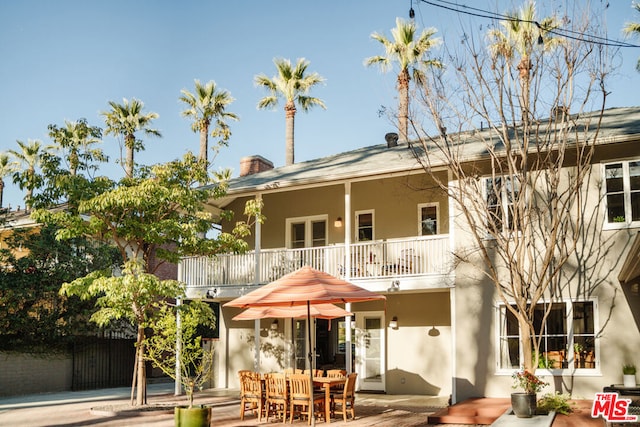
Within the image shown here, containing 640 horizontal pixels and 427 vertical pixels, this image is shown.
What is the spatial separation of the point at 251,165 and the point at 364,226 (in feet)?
22.5

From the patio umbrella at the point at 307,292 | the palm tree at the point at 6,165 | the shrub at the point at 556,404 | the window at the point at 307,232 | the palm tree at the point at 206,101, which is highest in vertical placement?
the palm tree at the point at 206,101

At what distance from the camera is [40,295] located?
19.6 metres

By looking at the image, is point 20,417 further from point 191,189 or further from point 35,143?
point 35,143

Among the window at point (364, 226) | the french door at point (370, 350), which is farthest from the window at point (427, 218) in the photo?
the french door at point (370, 350)

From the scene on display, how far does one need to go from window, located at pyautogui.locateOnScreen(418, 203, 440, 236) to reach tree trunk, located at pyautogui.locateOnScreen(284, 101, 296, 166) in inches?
569

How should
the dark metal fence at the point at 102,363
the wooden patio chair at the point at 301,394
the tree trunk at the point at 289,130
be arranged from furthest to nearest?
the tree trunk at the point at 289,130 → the dark metal fence at the point at 102,363 → the wooden patio chair at the point at 301,394

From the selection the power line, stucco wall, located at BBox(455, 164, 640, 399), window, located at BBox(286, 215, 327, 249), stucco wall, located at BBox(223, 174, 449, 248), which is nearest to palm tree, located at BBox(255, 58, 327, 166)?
stucco wall, located at BBox(223, 174, 449, 248)

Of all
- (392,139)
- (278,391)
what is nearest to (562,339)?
(278,391)

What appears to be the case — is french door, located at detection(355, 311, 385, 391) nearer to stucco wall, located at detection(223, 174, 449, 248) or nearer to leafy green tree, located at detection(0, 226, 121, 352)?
stucco wall, located at detection(223, 174, 449, 248)

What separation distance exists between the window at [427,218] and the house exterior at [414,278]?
3 cm

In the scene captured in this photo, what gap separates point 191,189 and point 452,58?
6.33 m

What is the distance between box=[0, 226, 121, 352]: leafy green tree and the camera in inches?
741

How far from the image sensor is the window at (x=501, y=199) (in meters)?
13.1

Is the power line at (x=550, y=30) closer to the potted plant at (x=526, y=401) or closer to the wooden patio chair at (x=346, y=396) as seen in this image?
the potted plant at (x=526, y=401)
